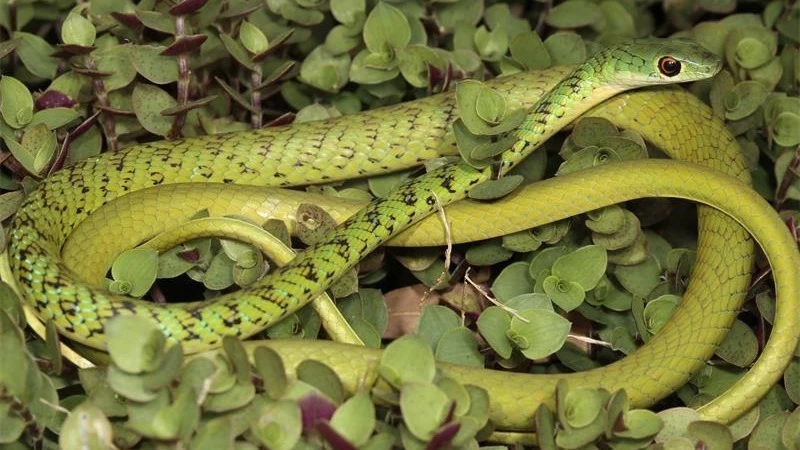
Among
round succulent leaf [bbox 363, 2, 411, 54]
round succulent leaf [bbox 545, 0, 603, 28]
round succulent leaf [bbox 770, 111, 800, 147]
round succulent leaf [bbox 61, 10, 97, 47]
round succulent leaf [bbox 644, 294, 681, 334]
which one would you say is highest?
round succulent leaf [bbox 61, 10, 97, 47]

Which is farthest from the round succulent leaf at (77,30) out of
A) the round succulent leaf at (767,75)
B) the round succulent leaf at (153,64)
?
the round succulent leaf at (767,75)

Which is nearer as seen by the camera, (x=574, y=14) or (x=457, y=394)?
(x=457, y=394)

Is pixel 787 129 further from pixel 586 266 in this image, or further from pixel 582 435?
pixel 582 435

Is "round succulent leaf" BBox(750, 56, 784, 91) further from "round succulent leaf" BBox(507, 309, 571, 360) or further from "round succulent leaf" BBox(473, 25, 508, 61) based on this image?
"round succulent leaf" BBox(507, 309, 571, 360)

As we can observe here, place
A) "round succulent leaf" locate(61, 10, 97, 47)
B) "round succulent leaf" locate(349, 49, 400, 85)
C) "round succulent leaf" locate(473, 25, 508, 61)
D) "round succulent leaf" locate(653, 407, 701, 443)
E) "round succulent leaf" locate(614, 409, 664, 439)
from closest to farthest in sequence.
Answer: "round succulent leaf" locate(614, 409, 664, 439), "round succulent leaf" locate(653, 407, 701, 443), "round succulent leaf" locate(61, 10, 97, 47), "round succulent leaf" locate(349, 49, 400, 85), "round succulent leaf" locate(473, 25, 508, 61)

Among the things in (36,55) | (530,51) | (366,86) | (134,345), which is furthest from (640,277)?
(36,55)

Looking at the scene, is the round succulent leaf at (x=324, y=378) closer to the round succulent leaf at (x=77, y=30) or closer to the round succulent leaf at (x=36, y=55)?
the round succulent leaf at (x=77, y=30)

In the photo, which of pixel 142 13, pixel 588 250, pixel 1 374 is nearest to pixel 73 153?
pixel 142 13

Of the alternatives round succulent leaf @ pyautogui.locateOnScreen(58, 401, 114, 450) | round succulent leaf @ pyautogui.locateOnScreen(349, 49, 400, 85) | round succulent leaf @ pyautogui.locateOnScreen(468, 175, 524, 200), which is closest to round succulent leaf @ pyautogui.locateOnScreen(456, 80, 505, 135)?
round succulent leaf @ pyautogui.locateOnScreen(468, 175, 524, 200)
